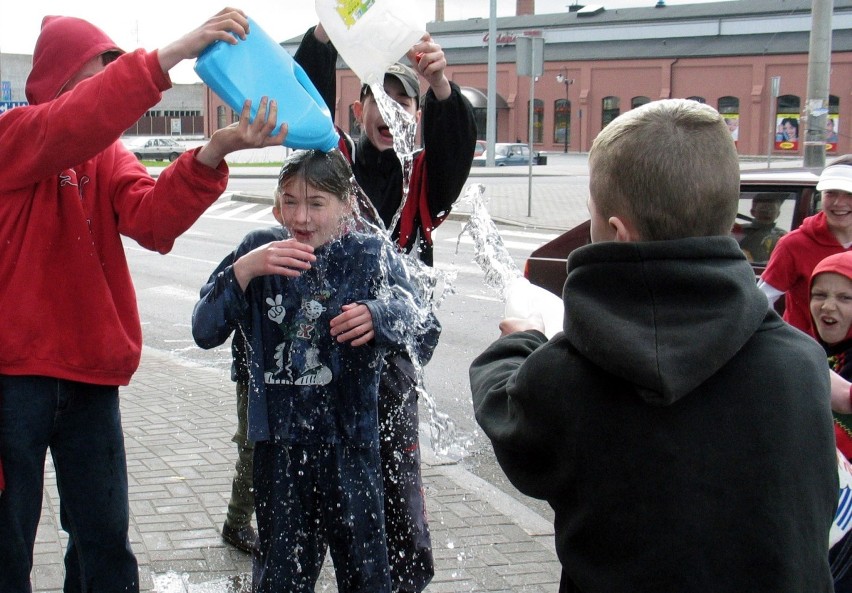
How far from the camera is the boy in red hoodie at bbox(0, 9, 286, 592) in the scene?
2578 millimetres

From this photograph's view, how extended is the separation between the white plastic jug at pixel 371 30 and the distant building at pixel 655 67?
154 ft

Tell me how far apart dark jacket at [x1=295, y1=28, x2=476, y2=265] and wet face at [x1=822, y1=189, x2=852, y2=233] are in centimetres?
214

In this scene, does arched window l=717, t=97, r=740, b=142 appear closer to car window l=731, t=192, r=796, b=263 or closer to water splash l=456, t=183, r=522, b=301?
car window l=731, t=192, r=796, b=263

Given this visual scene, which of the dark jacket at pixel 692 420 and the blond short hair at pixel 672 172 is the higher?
the blond short hair at pixel 672 172

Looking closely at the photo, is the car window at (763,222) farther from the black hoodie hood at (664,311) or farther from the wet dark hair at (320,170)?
the black hoodie hood at (664,311)

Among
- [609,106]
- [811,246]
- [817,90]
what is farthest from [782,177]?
[609,106]

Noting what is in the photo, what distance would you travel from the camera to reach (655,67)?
5434 cm

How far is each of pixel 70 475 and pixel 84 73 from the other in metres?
1.18

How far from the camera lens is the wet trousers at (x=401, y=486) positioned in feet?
10.5

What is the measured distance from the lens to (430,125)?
10.3 ft

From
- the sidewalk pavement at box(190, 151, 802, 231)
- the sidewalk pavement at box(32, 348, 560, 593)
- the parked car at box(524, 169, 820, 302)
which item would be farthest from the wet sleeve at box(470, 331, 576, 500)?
the sidewalk pavement at box(190, 151, 802, 231)

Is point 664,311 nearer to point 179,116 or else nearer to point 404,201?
point 404,201

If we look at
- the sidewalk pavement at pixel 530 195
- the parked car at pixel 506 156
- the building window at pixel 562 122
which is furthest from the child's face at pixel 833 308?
the building window at pixel 562 122

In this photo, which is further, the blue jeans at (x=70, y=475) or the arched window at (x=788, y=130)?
the arched window at (x=788, y=130)
